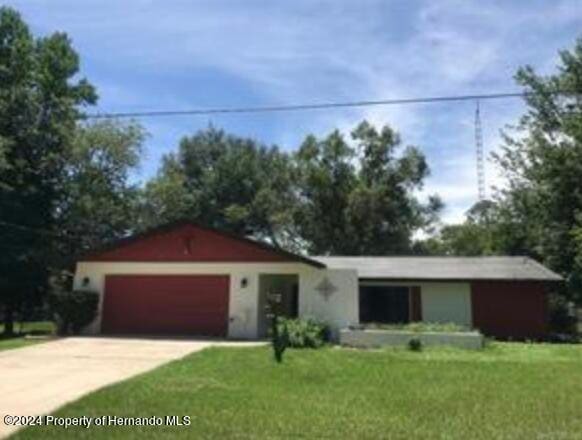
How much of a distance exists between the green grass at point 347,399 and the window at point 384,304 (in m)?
10.7

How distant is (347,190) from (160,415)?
40340 mm

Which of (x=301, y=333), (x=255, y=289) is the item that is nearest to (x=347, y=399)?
(x=301, y=333)

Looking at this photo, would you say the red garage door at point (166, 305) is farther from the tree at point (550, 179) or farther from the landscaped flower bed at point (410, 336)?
the tree at point (550, 179)

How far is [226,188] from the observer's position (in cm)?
5906

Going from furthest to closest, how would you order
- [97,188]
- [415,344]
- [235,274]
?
[97,188]
[235,274]
[415,344]

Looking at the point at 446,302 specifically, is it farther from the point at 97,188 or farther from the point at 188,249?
the point at 97,188

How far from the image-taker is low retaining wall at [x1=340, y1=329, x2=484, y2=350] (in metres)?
21.6

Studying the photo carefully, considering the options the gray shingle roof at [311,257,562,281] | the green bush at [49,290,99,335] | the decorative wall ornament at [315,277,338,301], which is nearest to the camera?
the decorative wall ornament at [315,277,338,301]

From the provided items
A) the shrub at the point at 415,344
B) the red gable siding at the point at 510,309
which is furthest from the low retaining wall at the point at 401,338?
the red gable siding at the point at 510,309

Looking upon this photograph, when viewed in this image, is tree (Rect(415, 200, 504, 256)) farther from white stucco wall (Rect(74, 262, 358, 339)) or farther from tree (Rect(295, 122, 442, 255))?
white stucco wall (Rect(74, 262, 358, 339))

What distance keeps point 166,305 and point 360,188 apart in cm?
2468

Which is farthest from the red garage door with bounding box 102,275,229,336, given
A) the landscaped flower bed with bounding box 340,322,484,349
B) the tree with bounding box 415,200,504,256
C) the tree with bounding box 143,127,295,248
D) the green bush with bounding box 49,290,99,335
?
the tree with bounding box 415,200,504,256

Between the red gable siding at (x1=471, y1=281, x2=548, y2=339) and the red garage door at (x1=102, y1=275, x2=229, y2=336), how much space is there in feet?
32.3

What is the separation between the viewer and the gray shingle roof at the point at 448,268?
27688 millimetres
